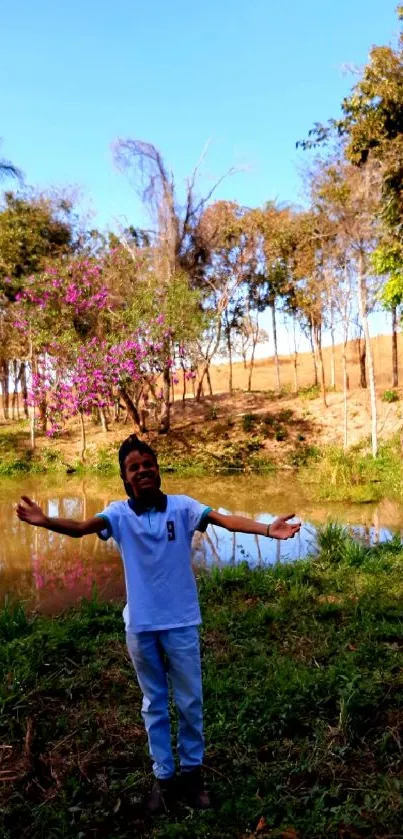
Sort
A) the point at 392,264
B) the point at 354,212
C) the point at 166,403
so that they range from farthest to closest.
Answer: the point at 166,403 → the point at 354,212 → the point at 392,264

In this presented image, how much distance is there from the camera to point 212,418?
2120 centimetres

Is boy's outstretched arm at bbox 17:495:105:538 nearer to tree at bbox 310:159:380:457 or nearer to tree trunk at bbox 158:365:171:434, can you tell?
tree at bbox 310:159:380:457

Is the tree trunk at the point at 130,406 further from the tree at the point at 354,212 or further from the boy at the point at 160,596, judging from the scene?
the boy at the point at 160,596

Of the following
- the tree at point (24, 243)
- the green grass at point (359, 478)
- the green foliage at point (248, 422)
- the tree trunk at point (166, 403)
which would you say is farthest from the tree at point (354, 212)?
the tree at point (24, 243)

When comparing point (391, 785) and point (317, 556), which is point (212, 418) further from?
point (391, 785)

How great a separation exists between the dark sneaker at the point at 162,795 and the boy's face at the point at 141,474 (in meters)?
1.23

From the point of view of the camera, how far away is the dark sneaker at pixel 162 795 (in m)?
2.69

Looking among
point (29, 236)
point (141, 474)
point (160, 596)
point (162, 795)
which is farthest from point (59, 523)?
point (29, 236)

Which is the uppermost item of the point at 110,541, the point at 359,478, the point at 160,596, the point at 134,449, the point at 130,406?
the point at 130,406

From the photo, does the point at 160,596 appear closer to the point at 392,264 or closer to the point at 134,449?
the point at 134,449

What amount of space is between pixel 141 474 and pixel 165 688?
3.06ft

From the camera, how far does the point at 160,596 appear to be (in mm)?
2684

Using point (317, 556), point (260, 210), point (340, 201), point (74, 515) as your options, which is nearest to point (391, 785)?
point (317, 556)

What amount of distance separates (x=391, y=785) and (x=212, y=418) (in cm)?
1855
